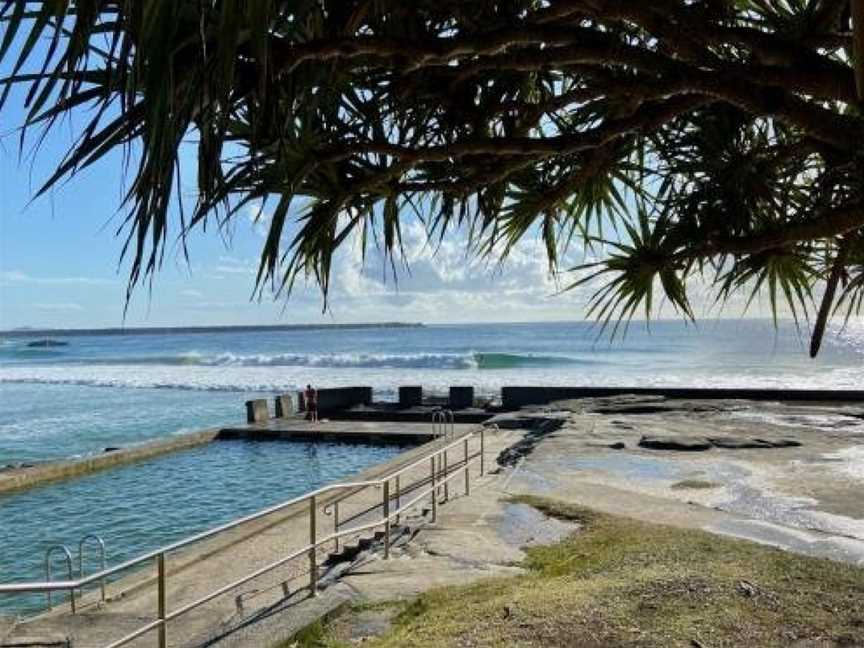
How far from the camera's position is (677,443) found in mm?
15156

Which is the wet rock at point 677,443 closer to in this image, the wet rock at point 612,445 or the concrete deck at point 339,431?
the wet rock at point 612,445

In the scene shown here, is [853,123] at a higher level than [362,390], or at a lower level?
higher

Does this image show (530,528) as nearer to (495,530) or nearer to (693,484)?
(495,530)

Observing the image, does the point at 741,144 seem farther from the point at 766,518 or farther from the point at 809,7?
the point at 766,518

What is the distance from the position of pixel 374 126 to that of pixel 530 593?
3421 millimetres

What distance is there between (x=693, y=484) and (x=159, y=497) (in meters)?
10.9

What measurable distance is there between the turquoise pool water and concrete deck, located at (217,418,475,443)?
0.41 metres

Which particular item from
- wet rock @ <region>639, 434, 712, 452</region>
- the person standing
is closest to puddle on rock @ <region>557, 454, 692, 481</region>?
wet rock @ <region>639, 434, 712, 452</region>

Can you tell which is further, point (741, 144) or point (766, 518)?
point (766, 518)

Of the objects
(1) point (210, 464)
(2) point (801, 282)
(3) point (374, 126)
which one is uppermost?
(3) point (374, 126)

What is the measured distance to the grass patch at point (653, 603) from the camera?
185 inches

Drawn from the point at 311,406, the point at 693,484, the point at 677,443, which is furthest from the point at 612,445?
the point at 311,406

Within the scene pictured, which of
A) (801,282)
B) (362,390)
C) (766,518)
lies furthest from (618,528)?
(362,390)

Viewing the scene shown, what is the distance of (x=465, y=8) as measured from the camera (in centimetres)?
344
